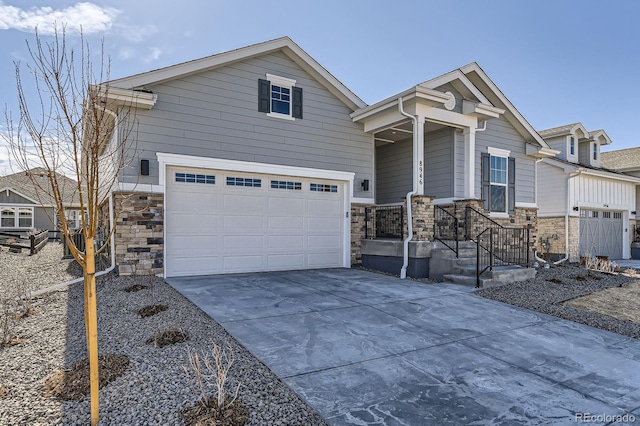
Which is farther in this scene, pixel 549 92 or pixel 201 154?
pixel 549 92

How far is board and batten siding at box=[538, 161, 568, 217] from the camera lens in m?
14.6

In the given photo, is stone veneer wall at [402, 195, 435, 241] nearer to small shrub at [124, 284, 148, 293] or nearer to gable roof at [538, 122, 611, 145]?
small shrub at [124, 284, 148, 293]

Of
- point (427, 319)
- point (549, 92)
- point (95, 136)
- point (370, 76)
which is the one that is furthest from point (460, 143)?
point (95, 136)

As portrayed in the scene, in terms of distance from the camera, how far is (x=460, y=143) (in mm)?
10320

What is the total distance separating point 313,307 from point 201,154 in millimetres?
4675

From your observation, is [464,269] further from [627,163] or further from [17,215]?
[17,215]

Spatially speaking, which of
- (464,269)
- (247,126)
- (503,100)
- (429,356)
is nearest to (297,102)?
(247,126)

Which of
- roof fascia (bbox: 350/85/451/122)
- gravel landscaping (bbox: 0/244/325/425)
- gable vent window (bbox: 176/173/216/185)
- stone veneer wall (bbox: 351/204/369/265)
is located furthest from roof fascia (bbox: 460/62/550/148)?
gravel landscaping (bbox: 0/244/325/425)

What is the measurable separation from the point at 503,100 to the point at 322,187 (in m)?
6.34

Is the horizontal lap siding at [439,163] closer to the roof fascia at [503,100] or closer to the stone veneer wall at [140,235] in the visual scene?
the roof fascia at [503,100]

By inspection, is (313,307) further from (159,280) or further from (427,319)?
(159,280)

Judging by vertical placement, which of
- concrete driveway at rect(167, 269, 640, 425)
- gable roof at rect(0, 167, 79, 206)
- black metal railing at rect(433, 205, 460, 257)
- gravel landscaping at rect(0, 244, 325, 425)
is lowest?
concrete driveway at rect(167, 269, 640, 425)

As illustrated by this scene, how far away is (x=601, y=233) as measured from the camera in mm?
16125

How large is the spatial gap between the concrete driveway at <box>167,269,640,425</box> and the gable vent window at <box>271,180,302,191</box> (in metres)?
3.34
